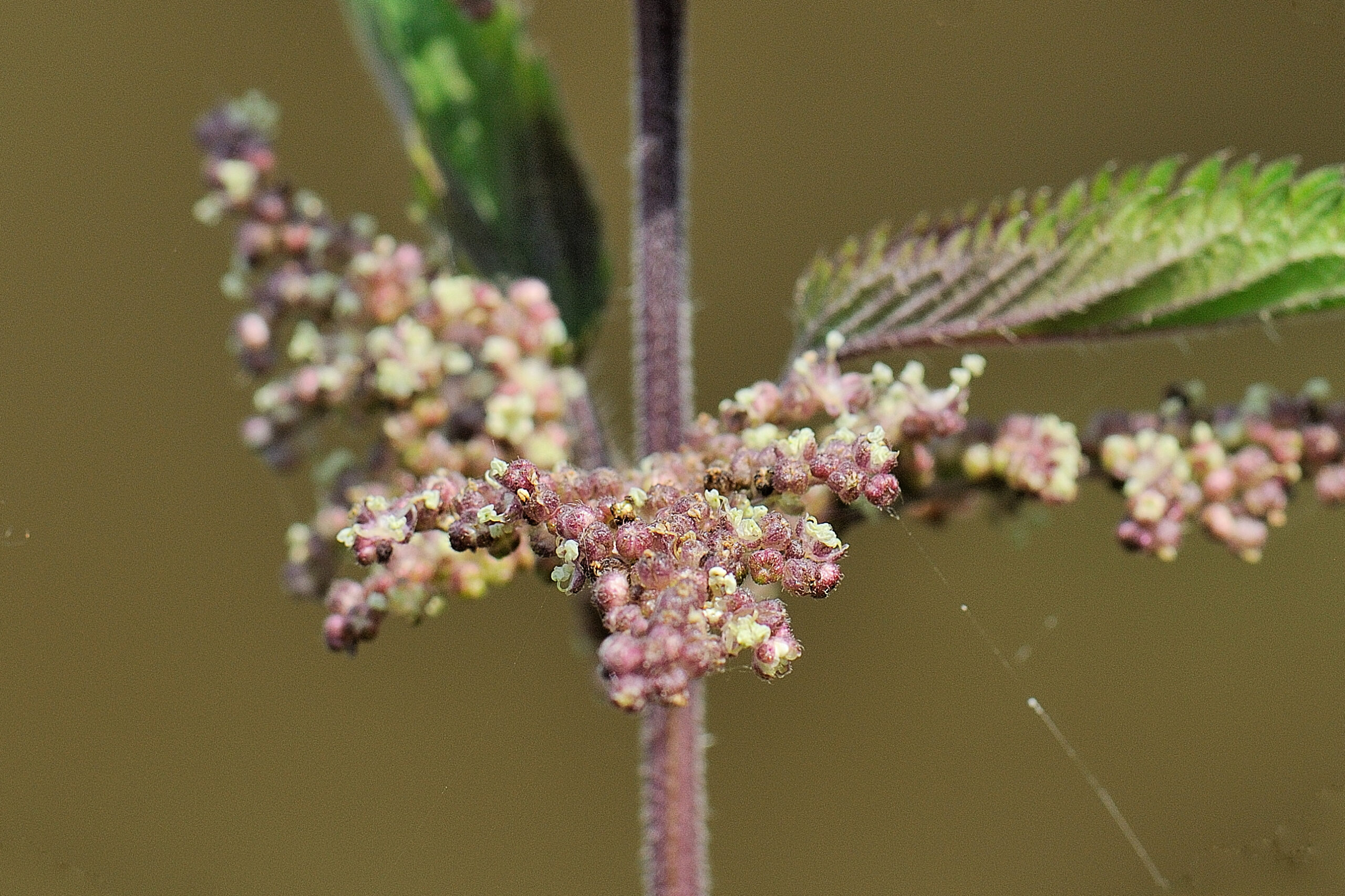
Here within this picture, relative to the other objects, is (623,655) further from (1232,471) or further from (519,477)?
(1232,471)

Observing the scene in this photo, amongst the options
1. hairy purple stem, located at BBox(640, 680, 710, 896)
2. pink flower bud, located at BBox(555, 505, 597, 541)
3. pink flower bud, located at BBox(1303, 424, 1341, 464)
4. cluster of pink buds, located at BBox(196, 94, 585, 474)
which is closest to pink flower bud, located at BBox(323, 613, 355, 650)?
cluster of pink buds, located at BBox(196, 94, 585, 474)

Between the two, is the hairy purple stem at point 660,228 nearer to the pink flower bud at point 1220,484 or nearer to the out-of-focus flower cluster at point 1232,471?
the out-of-focus flower cluster at point 1232,471

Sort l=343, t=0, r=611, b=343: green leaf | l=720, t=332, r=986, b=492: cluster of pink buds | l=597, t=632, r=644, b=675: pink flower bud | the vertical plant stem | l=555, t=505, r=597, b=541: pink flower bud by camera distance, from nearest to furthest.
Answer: l=597, t=632, r=644, b=675: pink flower bud → l=555, t=505, r=597, b=541: pink flower bud → l=720, t=332, r=986, b=492: cluster of pink buds → the vertical plant stem → l=343, t=0, r=611, b=343: green leaf

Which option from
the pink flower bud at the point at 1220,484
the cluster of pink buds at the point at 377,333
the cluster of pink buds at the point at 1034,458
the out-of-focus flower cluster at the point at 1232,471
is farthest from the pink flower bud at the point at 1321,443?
the cluster of pink buds at the point at 377,333

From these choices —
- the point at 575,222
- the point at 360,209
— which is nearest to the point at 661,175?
the point at 575,222

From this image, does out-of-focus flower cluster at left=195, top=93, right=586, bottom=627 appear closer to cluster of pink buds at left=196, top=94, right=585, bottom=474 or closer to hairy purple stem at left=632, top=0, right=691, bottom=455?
cluster of pink buds at left=196, top=94, right=585, bottom=474

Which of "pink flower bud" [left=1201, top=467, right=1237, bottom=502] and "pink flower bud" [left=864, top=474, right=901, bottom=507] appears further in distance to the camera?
"pink flower bud" [left=1201, top=467, right=1237, bottom=502]

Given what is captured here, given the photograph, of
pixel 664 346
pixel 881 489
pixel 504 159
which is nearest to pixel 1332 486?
pixel 881 489

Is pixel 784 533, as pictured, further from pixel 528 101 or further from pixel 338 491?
pixel 528 101
